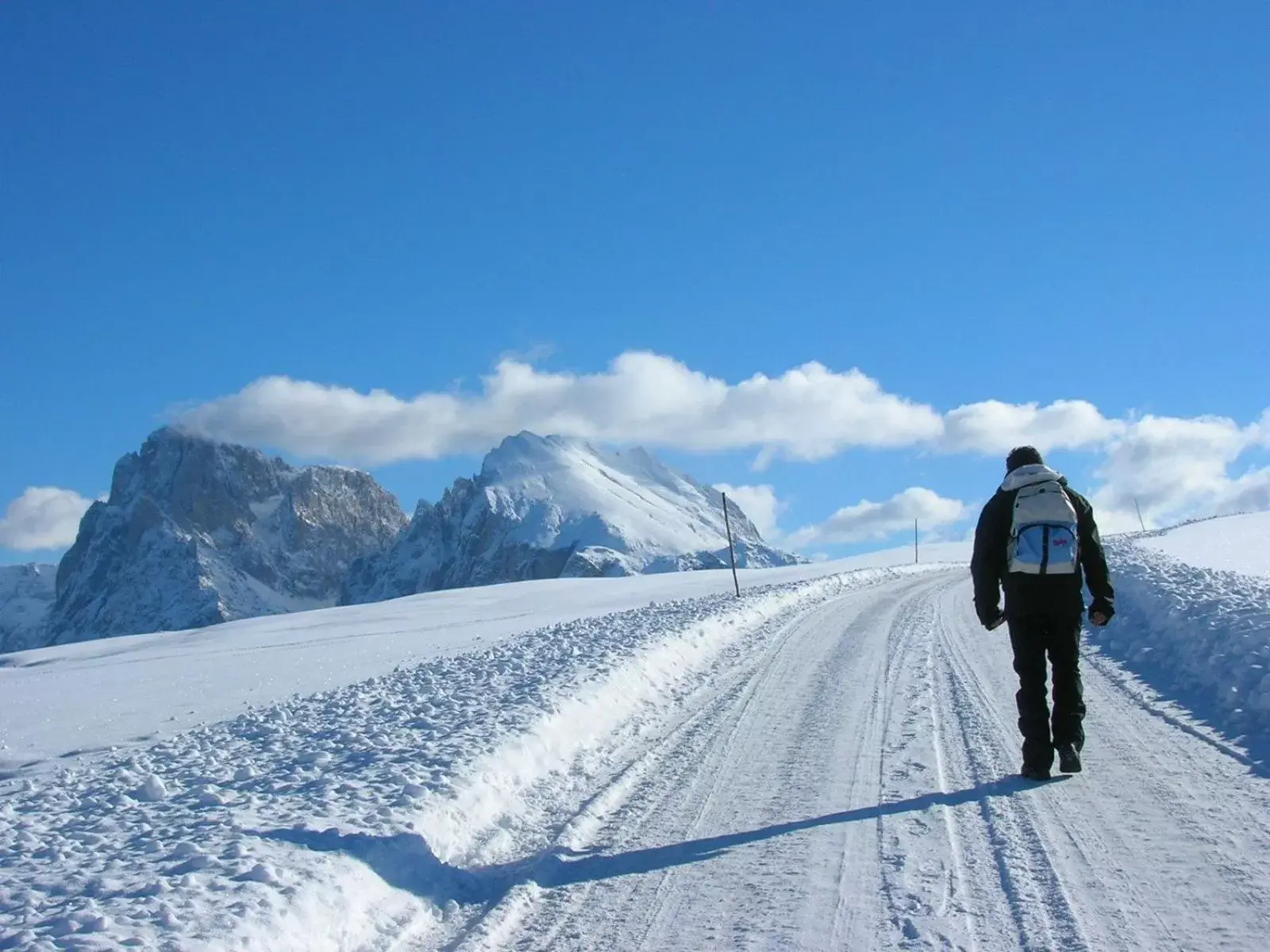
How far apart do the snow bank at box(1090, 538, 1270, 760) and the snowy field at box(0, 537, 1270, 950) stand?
77mm

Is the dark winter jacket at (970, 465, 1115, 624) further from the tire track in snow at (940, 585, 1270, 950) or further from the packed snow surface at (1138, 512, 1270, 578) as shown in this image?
the packed snow surface at (1138, 512, 1270, 578)

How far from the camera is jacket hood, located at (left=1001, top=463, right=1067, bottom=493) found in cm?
713

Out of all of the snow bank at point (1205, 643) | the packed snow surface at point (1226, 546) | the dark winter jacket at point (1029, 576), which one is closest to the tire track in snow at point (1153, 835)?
the snow bank at point (1205, 643)

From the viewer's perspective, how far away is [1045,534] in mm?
7020

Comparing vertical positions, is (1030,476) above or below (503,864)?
above

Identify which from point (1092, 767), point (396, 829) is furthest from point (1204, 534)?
point (396, 829)

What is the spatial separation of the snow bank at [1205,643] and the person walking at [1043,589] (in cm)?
138

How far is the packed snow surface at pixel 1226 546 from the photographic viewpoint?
78.5 feet

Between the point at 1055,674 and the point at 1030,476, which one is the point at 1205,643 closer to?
the point at 1055,674

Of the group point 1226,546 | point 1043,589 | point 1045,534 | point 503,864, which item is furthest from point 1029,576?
point 1226,546

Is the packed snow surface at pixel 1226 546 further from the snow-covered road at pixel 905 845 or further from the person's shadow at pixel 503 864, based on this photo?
the person's shadow at pixel 503 864

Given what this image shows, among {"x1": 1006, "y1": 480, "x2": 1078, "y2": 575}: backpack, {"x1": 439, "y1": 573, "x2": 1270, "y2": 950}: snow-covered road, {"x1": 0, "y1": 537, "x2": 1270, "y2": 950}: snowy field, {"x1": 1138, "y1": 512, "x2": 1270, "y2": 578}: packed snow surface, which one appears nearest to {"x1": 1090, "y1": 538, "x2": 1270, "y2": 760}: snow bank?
{"x1": 0, "y1": 537, "x2": 1270, "y2": 950}: snowy field

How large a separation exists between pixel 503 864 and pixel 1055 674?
394 cm

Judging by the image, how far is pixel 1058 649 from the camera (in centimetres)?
706
